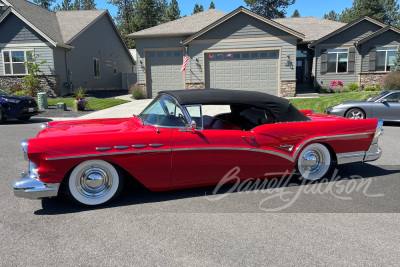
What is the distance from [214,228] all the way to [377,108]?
31.0ft

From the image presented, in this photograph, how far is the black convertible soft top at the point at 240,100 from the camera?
4.30m

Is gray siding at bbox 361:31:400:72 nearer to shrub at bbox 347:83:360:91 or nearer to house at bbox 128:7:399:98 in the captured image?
house at bbox 128:7:399:98

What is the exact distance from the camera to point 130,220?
11.6 ft

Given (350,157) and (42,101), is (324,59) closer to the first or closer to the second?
(42,101)

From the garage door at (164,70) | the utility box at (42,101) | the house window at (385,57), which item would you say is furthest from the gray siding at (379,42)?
the utility box at (42,101)

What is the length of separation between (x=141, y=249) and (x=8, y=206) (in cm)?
209

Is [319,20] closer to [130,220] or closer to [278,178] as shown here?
[278,178]

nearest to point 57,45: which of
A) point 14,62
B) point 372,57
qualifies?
point 14,62

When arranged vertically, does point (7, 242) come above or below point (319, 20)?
below

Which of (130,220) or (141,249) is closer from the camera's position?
(141,249)

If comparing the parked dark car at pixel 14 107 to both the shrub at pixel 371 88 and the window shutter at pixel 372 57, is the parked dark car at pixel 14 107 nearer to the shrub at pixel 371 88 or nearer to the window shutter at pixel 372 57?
the shrub at pixel 371 88

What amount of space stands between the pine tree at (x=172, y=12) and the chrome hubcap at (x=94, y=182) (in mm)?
54449

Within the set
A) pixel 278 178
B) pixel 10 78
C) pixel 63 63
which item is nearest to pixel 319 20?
pixel 63 63

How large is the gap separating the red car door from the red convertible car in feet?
0.04
